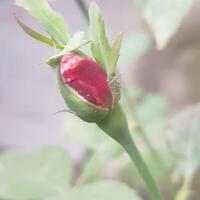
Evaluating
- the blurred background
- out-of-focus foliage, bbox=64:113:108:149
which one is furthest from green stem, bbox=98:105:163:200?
out-of-focus foliage, bbox=64:113:108:149

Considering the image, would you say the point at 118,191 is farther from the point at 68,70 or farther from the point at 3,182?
the point at 68,70

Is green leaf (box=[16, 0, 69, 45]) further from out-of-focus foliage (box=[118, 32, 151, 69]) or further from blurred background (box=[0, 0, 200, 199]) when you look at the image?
out-of-focus foliage (box=[118, 32, 151, 69])

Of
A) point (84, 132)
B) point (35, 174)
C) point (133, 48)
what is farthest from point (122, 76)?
point (35, 174)

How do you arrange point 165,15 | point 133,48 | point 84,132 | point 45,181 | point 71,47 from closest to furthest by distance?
point 71,47 < point 165,15 < point 45,181 < point 84,132 < point 133,48

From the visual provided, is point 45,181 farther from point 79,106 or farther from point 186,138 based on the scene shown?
point 79,106

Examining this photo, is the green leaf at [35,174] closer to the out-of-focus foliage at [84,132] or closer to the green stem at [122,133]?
the out-of-focus foliage at [84,132]

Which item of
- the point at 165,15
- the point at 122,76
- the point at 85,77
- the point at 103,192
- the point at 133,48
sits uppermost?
the point at 85,77

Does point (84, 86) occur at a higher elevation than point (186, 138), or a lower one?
higher

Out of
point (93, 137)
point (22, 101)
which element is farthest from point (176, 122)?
point (22, 101)
